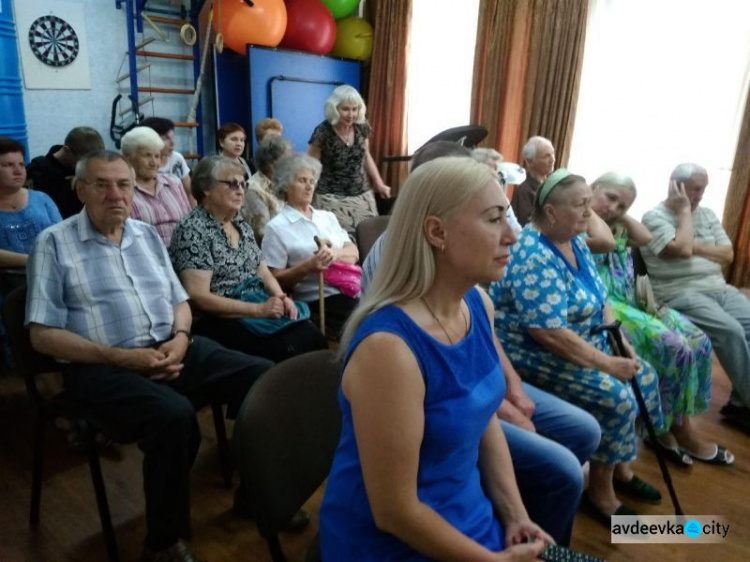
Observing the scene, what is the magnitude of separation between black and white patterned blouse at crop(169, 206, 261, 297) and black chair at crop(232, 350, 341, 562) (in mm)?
1041

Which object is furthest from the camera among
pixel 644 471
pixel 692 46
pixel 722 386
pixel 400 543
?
pixel 692 46

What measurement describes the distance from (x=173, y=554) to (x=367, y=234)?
153 cm

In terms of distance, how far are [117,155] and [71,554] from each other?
126 cm

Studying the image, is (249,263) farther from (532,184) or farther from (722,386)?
(722,386)

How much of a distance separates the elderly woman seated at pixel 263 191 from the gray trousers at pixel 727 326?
6.89 ft

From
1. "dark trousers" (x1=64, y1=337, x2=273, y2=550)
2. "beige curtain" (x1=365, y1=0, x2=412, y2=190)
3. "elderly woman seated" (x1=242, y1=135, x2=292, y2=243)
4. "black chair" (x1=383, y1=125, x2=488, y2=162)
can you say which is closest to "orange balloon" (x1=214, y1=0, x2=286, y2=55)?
"beige curtain" (x1=365, y1=0, x2=412, y2=190)

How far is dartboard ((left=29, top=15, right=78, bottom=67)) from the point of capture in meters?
4.11

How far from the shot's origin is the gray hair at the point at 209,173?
2154 millimetres

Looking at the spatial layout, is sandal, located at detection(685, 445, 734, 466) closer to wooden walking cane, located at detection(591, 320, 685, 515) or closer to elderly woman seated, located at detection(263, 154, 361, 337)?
wooden walking cane, located at detection(591, 320, 685, 515)

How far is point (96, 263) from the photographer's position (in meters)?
1.78

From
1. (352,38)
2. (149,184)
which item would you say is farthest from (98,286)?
(352,38)

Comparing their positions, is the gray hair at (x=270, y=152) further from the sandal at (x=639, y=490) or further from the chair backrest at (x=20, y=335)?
the sandal at (x=639, y=490)

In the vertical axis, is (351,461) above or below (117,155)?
below

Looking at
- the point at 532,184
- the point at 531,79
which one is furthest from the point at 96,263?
the point at 531,79
